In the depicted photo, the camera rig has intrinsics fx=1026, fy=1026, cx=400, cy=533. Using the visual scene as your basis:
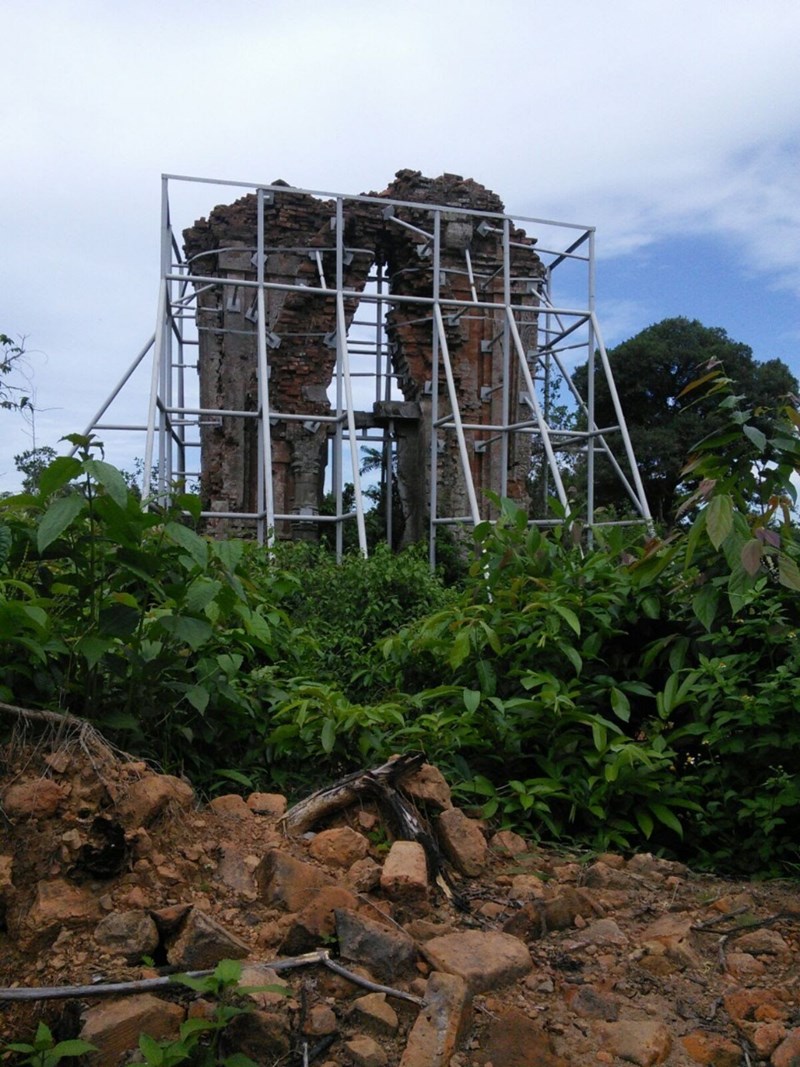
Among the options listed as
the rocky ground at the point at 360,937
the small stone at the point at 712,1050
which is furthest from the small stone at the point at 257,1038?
the small stone at the point at 712,1050

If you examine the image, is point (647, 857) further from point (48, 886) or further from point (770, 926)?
point (48, 886)

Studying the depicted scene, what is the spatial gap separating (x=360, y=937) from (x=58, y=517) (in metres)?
1.41

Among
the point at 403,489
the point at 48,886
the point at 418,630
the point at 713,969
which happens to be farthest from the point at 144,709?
the point at 403,489

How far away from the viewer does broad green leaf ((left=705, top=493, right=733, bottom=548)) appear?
3.46 m

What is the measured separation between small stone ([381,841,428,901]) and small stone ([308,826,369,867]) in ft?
0.47

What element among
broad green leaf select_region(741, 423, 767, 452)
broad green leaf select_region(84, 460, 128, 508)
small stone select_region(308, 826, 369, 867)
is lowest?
small stone select_region(308, 826, 369, 867)

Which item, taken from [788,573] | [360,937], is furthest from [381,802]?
[788,573]

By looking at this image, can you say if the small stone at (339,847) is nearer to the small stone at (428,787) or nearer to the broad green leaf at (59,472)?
the small stone at (428,787)

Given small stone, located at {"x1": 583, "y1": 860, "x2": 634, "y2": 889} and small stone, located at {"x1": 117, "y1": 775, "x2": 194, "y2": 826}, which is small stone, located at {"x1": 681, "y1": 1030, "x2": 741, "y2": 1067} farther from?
small stone, located at {"x1": 117, "y1": 775, "x2": 194, "y2": 826}

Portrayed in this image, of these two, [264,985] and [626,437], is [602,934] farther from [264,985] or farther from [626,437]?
[626,437]

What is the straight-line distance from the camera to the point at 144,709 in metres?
3.51

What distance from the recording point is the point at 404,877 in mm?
2906

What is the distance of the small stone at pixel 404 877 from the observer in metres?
2.91

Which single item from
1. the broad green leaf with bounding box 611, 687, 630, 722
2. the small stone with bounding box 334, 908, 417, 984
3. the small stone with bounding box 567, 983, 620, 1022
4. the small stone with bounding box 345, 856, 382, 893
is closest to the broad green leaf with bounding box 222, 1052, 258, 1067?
the small stone with bounding box 334, 908, 417, 984
